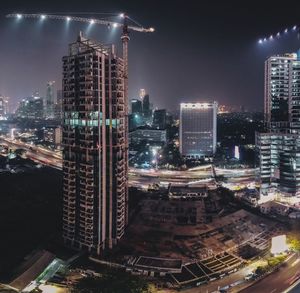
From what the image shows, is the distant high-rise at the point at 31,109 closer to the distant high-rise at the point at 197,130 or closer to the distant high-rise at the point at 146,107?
the distant high-rise at the point at 146,107

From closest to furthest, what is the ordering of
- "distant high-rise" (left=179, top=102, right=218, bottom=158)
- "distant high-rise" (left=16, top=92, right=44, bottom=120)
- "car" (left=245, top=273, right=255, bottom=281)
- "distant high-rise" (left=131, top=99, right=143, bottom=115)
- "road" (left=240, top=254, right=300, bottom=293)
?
"road" (left=240, top=254, right=300, bottom=293) < "car" (left=245, top=273, right=255, bottom=281) < "distant high-rise" (left=179, top=102, right=218, bottom=158) < "distant high-rise" (left=131, top=99, right=143, bottom=115) < "distant high-rise" (left=16, top=92, right=44, bottom=120)

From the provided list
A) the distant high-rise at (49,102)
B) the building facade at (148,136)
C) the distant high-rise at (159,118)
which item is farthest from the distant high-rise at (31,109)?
the building facade at (148,136)

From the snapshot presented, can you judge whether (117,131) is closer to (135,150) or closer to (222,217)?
(222,217)

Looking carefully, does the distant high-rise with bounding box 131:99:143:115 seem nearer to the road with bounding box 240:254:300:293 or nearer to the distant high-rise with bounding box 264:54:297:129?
the distant high-rise with bounding box 264:54:297:129

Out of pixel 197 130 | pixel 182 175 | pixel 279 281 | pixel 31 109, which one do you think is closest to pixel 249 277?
pixel 279 281

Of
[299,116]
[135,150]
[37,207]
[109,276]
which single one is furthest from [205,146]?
[109,276]

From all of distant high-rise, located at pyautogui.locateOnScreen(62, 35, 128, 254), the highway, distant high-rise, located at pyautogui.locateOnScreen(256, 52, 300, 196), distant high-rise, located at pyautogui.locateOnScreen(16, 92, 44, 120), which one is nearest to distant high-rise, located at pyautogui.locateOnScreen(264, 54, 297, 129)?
distant high-rise, located at pyautogui.locateOnScreen(256, 52, 300, 196)

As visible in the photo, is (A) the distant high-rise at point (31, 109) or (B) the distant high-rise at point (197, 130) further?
(A) the distant high-rise at point (31, 109)
